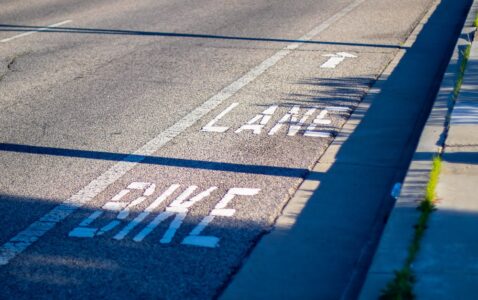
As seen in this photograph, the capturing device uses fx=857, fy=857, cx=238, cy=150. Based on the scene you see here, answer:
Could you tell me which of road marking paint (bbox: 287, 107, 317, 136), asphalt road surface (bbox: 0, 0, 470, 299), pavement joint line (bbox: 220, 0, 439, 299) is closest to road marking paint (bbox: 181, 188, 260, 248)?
asphalt road surface (bbox: 0, 0, 470, 299)

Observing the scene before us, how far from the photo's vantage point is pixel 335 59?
1217 cm

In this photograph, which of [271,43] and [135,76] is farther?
[271,43]

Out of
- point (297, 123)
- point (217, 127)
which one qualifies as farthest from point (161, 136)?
point (297, 123)

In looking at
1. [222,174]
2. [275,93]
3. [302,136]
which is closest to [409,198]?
[222,174]

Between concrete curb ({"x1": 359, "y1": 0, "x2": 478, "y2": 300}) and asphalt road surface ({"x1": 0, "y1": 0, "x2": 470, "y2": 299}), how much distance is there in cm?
34

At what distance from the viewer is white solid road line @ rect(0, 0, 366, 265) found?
19.6 ft

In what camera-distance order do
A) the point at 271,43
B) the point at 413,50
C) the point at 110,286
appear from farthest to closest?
the point at 271,43
the point at 413,50
the point at 110,286

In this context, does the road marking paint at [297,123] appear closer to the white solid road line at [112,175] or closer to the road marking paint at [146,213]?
the white solid road line at [112,175]

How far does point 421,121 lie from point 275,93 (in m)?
2.10

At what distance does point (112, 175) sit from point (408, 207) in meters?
2.67

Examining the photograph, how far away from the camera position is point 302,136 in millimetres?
8336

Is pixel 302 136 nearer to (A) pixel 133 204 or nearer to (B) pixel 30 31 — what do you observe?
(A) pixel 133 204

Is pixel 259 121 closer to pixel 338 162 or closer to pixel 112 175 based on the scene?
pixel 338 162

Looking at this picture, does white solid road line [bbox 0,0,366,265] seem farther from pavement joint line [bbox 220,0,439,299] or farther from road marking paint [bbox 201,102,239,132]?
pavement joint line [bbox 220,0,439,299]
